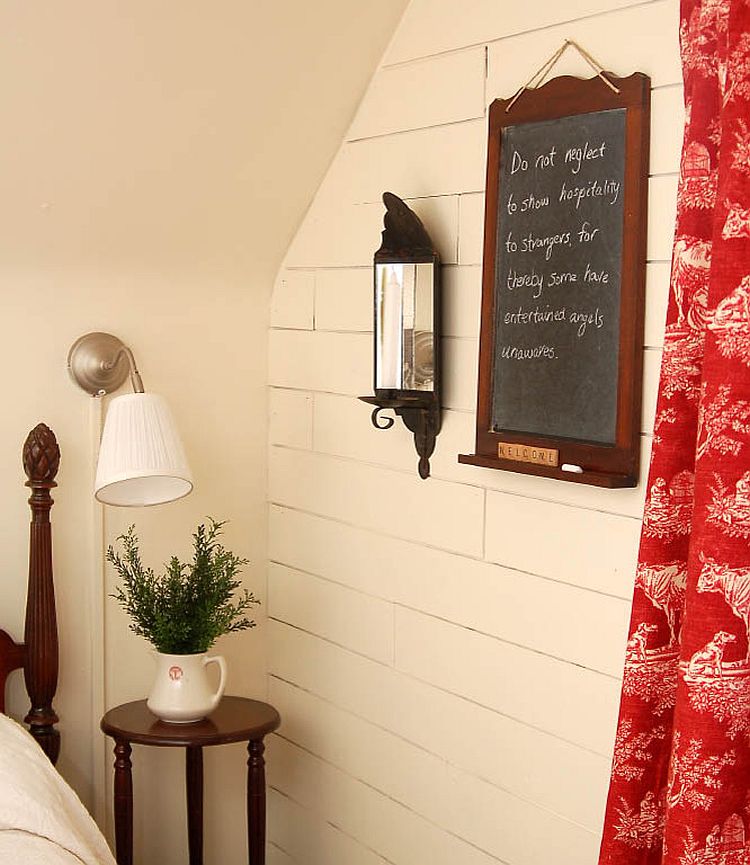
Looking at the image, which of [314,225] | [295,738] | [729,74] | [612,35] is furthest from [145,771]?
[729,74]

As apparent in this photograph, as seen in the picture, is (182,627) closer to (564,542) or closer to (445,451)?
(445,451)

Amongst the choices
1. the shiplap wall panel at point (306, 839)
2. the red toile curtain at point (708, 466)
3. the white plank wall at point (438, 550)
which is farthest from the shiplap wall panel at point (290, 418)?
the red toile curtain at point (708, 466)

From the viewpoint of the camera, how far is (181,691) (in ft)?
7.97

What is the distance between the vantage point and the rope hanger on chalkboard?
1.92 m

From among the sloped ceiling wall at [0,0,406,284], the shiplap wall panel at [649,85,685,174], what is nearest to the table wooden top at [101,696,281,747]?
the sloped ceiling wall at [0,0,406,284]

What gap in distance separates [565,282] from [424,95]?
59cm

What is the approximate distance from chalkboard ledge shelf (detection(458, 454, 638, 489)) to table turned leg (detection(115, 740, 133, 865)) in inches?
36.9

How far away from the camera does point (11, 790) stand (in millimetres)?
1987

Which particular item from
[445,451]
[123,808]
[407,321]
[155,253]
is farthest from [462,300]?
[123,808]

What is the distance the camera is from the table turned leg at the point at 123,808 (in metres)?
2.43

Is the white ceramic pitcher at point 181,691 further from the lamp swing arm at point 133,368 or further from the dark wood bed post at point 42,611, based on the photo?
the lamp swing arm at point 133,368

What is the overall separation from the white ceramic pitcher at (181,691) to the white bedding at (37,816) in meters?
0.28

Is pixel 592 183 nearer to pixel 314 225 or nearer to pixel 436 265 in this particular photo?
pixel 436 265

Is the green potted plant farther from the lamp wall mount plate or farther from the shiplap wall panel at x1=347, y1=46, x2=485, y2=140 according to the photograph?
the shiplap wall panel at x1=347, y1=46, x2=485, y2=140
